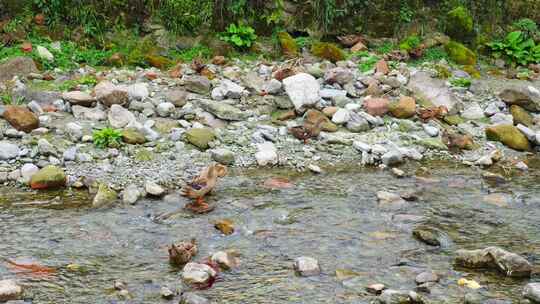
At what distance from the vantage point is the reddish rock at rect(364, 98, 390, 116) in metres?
7.21

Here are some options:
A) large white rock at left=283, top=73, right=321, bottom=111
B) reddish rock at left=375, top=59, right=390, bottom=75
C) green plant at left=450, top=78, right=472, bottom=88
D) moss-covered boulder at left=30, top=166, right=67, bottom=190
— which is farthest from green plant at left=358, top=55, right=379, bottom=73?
moss-covered boulder at left=30, top=166, right=67, bottom=190

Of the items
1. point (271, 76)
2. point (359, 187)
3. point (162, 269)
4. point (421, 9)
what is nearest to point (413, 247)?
point (359, 187)

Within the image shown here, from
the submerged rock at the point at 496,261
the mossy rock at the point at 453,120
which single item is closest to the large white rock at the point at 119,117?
the mossy rock at the point at 453,120

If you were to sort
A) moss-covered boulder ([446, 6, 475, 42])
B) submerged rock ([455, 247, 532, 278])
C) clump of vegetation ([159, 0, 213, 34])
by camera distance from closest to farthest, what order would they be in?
submerged rock ([455, 247, 532, 278])
clump of vegetation ([159, 0, 213, 34])
moss-covered boulder ([446, 6, 475, 42])

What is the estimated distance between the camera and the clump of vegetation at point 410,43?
9812 millimetres

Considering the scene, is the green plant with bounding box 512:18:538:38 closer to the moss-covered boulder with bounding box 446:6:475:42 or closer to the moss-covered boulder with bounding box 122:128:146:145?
the moss-covered boulder with bounding box 446:6:475:42

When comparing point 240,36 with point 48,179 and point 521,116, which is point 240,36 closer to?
point 521,116

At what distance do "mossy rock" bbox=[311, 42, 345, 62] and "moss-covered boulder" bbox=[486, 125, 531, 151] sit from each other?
9.68 ft

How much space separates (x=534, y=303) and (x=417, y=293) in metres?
0.66

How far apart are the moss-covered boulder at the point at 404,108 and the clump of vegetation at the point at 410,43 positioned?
264 centimetres

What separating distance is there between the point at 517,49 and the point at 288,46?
3.85 metres

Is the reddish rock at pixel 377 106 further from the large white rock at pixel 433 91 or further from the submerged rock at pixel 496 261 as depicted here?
the submerged rock at pixel 496 261

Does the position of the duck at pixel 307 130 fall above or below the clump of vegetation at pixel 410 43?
below

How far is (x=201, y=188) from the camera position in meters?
5.23
